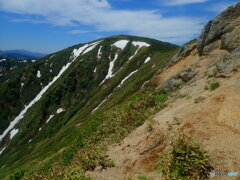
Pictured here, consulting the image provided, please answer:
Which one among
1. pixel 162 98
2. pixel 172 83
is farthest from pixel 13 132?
pixel 162 98

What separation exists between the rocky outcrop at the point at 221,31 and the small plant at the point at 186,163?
1940cm

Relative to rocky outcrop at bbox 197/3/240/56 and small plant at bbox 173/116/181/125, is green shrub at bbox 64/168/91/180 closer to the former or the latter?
small plant at bbox 173/116/181/125

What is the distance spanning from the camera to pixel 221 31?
28.5 meters

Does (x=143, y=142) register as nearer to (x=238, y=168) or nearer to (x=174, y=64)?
(x=238, y=168)

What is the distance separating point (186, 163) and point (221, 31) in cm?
2453

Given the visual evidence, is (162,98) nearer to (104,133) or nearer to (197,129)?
(104,133)

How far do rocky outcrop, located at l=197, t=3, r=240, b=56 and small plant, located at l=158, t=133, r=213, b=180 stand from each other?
19.4m

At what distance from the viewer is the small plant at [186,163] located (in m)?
9.12

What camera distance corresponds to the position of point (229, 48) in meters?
24.7

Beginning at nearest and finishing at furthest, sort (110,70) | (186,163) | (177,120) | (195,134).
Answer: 1. (186,163)
2. (195,134)
3. (177,120)
4. (110,70)

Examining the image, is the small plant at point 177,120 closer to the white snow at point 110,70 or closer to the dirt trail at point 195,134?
the dirt trail at point 195,134

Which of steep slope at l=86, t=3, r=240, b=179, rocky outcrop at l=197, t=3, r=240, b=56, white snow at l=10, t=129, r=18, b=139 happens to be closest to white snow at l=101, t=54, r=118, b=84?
white snow at l=10, t=129, r=18, b=139

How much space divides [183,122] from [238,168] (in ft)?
17.0

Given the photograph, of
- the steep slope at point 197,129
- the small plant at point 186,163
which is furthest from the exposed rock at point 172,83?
the small plant at point 186,163
